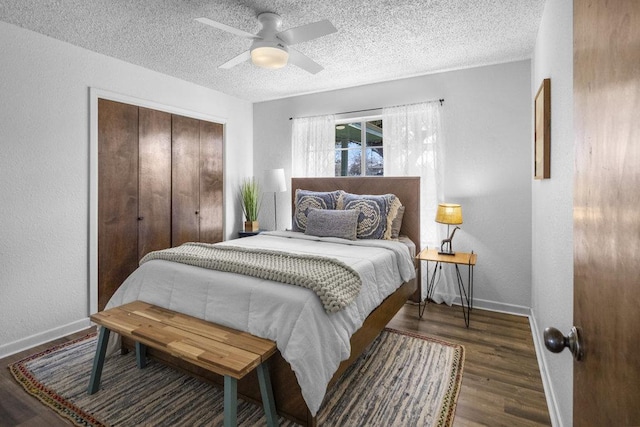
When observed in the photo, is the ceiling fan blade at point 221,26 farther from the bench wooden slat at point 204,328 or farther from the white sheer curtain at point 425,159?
the white sheer curtain at point 425,159

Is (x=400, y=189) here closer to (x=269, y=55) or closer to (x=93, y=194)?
(x=269, y=55)

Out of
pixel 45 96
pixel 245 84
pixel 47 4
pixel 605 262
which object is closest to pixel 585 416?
pixel 605 262

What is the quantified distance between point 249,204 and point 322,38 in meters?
2.60

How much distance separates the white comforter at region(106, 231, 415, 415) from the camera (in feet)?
5.51

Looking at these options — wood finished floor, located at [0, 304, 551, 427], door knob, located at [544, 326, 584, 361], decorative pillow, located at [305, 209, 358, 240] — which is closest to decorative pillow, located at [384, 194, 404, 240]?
decorative pillow, located at [305, 209, 358, 240]

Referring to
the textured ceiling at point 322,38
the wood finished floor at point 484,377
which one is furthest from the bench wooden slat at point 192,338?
the textured ceiling at point 322,38

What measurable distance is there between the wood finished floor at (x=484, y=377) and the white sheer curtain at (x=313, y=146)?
2.14 meters

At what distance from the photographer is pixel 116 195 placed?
134 inches

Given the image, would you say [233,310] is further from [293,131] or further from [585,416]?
[293,131]

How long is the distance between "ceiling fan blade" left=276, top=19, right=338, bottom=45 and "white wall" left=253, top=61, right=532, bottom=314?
6.41ft

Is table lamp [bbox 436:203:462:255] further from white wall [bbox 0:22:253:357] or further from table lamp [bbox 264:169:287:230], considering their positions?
white wall [bbox 0:22:253:357]

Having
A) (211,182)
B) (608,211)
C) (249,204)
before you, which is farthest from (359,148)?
(608,211)

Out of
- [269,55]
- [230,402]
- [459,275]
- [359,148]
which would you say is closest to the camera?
[230,402]

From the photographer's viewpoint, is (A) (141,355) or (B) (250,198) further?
(B) (250,198)
